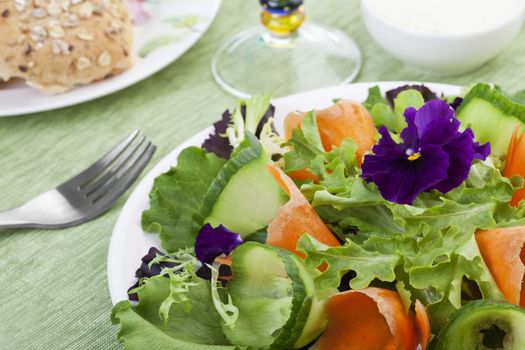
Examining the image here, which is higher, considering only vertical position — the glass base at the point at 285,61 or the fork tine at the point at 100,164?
the fork tine at the point at 100,164

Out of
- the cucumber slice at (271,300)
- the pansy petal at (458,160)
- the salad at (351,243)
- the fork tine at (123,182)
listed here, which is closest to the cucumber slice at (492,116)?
the salad at (351,243)

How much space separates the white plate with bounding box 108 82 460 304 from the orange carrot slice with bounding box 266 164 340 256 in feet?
0.77

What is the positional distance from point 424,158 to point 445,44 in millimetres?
705

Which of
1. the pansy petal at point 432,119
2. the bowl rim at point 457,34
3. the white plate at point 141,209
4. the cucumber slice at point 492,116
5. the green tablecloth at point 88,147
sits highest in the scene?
the pansy petal at point 432,119

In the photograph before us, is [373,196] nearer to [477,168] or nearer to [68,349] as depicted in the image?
[477,168]

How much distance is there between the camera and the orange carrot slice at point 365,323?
95 centimetres

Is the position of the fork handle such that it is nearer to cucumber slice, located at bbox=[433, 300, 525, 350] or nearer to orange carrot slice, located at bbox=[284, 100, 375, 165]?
orange carrot slice, located at bbox=[284, 100, 375, 165]

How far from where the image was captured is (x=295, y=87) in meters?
1.84

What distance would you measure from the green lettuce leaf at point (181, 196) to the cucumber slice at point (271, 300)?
20 cm

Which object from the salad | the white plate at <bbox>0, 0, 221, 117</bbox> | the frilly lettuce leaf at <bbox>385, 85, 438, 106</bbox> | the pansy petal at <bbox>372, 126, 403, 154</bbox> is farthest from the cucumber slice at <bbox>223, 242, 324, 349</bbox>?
the white plate at <bbox>0, 0, 221, 117</bbox>

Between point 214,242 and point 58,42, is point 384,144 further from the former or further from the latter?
point 58,42

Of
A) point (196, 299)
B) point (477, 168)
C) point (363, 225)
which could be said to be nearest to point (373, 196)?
point (363, 225)

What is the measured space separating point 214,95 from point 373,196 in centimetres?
82

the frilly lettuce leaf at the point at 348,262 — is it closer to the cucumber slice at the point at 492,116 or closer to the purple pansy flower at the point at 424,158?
the purple pansy flower at the point at 424,158
